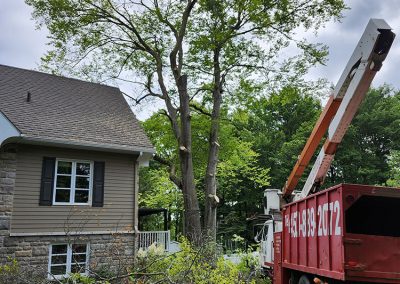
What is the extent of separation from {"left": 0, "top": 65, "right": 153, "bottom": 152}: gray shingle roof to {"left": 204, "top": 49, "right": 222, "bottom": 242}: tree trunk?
2.93m

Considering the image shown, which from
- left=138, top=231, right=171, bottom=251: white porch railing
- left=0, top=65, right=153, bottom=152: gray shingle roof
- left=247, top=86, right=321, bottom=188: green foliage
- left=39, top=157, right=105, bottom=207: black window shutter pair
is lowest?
left=138, top=231, right=171, bottom=251: white porch railing

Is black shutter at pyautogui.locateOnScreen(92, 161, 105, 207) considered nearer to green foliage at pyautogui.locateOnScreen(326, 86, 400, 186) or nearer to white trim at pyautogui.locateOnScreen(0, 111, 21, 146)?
white trim at pyautogui.locateOnScreen(0, 111, 21, 146)

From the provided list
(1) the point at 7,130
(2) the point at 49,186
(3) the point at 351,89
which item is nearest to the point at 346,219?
(3) the point at 351,89

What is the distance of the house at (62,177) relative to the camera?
12609 mm

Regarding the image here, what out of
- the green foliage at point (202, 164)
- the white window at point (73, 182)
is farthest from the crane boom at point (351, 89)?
the green foliage at point (202, 164)

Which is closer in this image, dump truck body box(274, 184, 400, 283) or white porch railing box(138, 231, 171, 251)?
dump truck body box(274, 184, 400, 283)

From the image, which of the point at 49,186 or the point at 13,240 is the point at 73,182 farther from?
the point at 13,240

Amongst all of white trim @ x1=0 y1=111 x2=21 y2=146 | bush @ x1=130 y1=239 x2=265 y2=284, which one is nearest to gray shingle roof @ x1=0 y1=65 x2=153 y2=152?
white trim @ x1=0 y1=111 x2=21 y2=146

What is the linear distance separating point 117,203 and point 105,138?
2537 mm

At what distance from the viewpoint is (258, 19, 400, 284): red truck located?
611cm

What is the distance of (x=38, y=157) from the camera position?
1329cm

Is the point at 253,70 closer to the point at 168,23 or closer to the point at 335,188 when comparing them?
the point at 168,23

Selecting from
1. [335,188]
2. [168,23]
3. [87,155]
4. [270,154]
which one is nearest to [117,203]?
[87,155]

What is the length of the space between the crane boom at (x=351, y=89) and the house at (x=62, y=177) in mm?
6612
